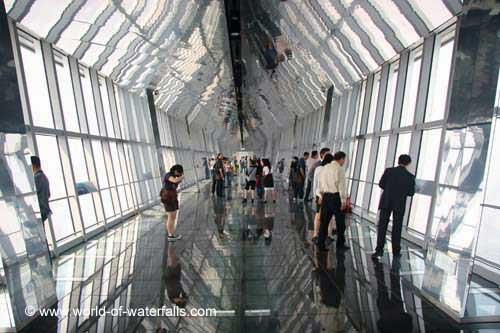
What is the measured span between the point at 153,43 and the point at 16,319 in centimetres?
793

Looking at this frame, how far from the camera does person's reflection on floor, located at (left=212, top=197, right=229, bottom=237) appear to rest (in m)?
9.51

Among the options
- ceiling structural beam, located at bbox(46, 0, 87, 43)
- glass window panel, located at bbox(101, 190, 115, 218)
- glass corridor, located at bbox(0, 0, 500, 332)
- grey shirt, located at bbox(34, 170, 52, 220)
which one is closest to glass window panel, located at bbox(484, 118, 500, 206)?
glass corridor, located at bbox(0, 0, 500, 332)

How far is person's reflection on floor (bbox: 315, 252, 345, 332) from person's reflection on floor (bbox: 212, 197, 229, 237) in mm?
2966

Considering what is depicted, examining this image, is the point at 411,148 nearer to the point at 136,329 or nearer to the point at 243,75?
the point at 136,329

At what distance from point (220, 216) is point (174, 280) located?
21.0 feet

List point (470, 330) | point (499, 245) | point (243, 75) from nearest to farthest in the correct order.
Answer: point (470, 330) < point (499, 245) < point (243, 75)

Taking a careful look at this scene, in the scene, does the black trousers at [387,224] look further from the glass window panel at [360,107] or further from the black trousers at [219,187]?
the black trousers at [219,187]

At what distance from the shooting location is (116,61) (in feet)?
41.4

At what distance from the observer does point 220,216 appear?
1204 cm

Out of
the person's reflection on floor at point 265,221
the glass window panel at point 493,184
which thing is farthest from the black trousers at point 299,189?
the glass window panel at point 493,184

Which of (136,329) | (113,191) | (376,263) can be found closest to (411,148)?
(376,263)

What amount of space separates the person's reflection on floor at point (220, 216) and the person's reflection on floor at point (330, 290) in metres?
2.97

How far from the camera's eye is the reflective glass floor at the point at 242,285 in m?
4.11

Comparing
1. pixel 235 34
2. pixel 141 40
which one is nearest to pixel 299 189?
pixel 235 34
